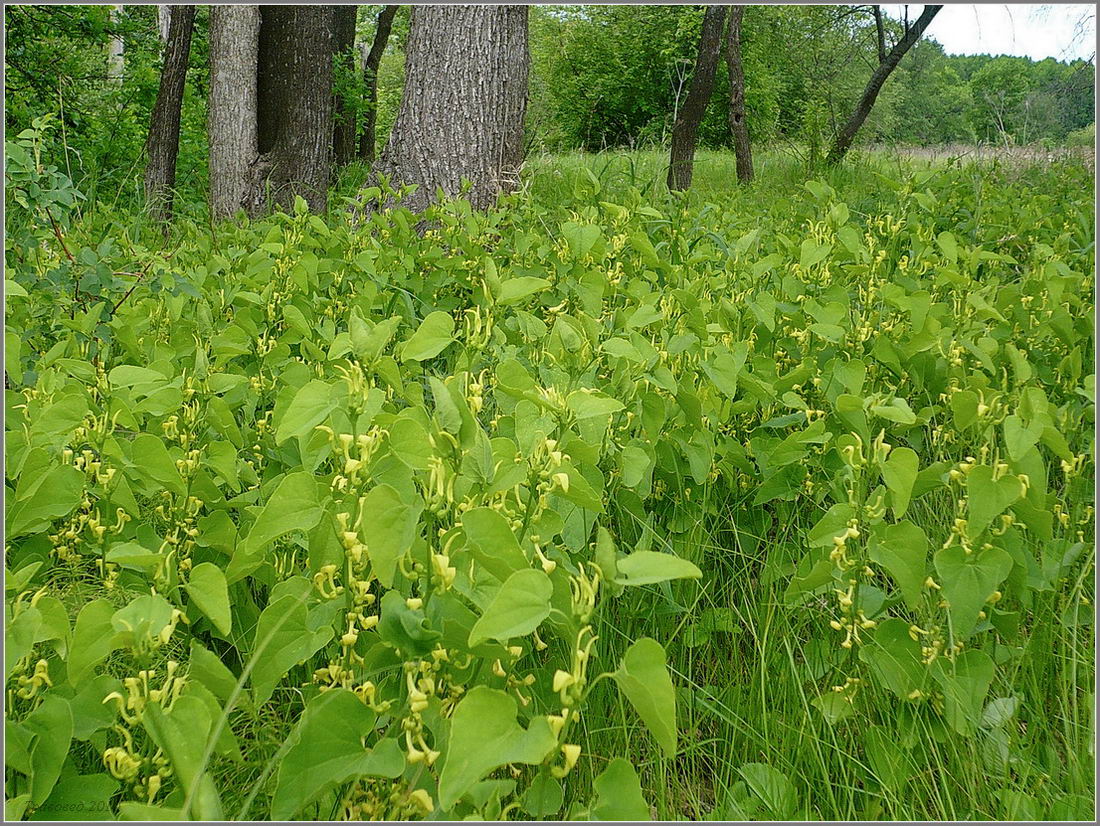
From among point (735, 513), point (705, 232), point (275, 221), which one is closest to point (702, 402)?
point (735, 513)

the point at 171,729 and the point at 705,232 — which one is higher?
the point at 705,232

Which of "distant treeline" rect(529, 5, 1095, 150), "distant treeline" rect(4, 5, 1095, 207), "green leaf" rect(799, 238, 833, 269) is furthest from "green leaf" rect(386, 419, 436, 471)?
"distant treeline" rect(529, 5, 1095, 150)

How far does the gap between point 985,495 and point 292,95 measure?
17.5ft

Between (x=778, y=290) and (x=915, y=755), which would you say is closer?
(x=915, y=755)

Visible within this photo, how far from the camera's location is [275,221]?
3.66 metres

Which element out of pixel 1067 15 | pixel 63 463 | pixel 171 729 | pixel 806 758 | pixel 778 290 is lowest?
pixel 806 758

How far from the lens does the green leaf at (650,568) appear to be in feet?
2.94

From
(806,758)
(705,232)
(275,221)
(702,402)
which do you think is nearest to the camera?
(806,758)

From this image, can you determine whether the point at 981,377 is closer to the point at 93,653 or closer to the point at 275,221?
the point at 93,653

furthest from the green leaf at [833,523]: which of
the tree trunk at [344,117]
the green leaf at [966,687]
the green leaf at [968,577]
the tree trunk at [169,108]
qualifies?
the tree trunk at [344,117]

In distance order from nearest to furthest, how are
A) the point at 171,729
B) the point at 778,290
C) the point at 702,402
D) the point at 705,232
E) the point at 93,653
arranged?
the point at 171,729
the point at 93,653
the point at 702,402
the point at 778,290
the point at 705,232

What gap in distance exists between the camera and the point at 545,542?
1207 millimetres

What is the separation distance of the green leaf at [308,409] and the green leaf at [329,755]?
383 mm

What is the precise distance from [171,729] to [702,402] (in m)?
1.25
